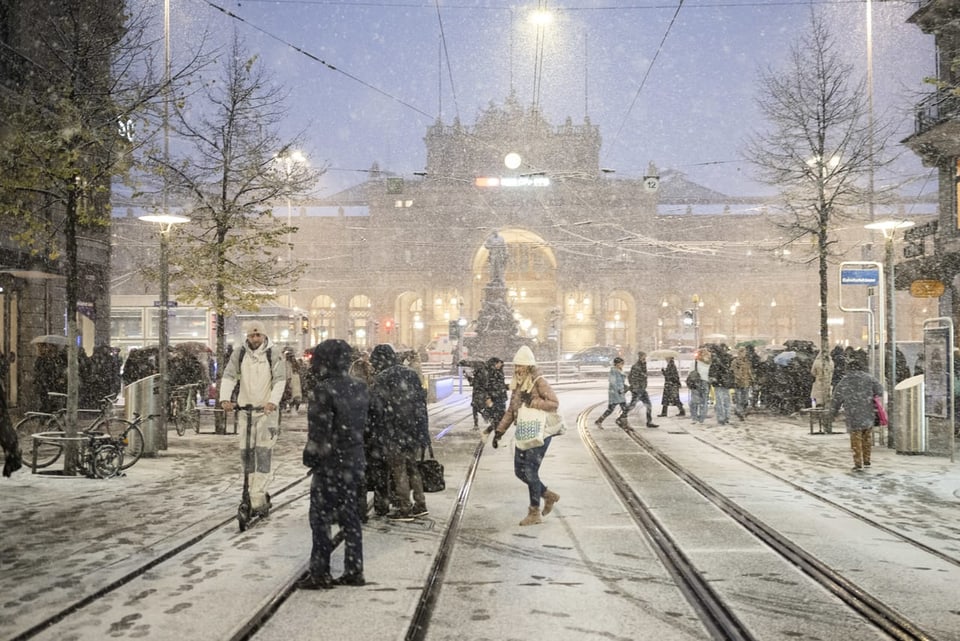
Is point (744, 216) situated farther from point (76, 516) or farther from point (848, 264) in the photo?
point (76, 516)

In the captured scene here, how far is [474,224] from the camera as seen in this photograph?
75.1m

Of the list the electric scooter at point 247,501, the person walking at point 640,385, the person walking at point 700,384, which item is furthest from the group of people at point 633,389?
the electric scooter at point 247,501

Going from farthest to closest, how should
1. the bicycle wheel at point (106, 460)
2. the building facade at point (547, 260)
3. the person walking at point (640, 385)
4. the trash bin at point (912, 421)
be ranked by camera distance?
1. the building facade at point (547, 260)
2. the person walking at point (640, 385)
3. the trash bin at point (912, 421)
4. the bicycle wheel at point (106, 460)

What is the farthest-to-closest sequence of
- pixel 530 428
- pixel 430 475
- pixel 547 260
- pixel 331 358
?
pixel 547 260 → pixel 430 475 → pixel 530 428 → pixel 331 358

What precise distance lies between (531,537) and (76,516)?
4.67 meters

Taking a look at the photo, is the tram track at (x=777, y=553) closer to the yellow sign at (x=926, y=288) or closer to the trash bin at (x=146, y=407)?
the trash bin at (x=146, y=407)

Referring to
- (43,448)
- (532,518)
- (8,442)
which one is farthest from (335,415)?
(43,448)

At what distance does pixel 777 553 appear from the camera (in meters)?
7.30

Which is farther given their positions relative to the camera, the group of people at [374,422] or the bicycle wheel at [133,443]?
the bicycle wheel at [133,443]

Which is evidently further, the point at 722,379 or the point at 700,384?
the point at 700,384

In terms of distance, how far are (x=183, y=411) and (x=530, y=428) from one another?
38.9 feet

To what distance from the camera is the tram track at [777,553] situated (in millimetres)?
5336

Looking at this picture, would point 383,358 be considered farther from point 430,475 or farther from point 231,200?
point 231,200

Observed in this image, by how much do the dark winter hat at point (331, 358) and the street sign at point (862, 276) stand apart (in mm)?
12330
